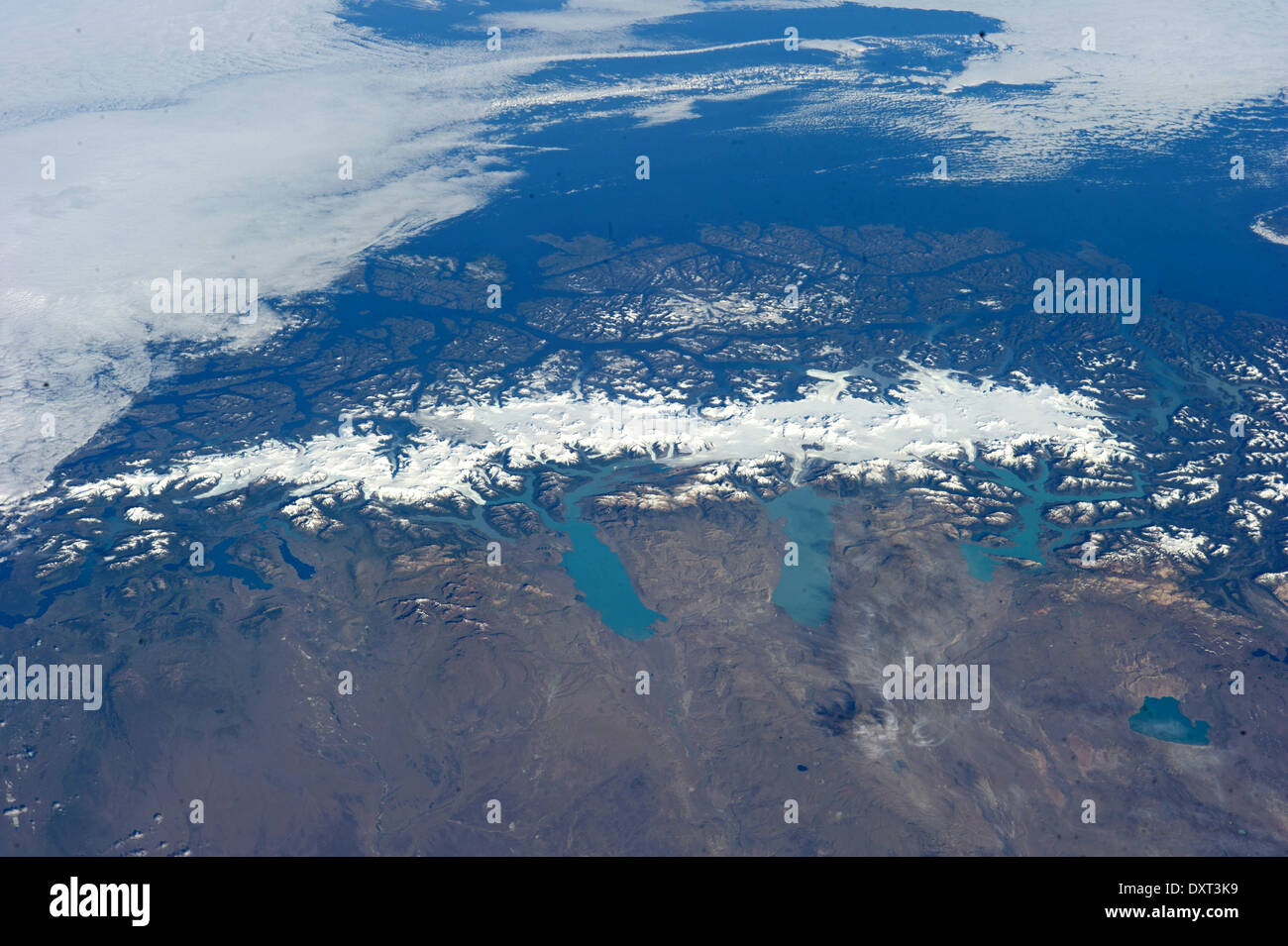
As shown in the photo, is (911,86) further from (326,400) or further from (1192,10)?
(326,400)

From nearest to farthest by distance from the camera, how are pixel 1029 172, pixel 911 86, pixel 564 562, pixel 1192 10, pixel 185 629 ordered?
1. pixel 185 629
2. pixel 564 562
3. pixel 1029 172
4. pixel 911 86
5. pixel 1192 10

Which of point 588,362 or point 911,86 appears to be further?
point 911,86

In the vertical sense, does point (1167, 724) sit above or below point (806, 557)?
below

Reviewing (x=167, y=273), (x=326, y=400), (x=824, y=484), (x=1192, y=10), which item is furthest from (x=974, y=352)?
(x=1192, y=10)

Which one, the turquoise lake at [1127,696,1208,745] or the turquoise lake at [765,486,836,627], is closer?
the turquoise lake at [1127,696,1208,745]

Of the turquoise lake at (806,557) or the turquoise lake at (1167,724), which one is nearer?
the turquoise lake at (1167,724)

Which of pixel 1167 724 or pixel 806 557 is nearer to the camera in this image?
pixel 1167 724

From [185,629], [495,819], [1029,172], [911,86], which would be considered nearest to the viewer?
[495,819]

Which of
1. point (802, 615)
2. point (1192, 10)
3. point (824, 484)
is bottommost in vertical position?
point (802, 615)

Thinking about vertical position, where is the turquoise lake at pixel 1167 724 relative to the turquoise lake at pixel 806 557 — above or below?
below

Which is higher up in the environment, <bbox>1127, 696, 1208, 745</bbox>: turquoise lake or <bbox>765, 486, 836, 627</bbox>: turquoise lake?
<bbox>765, 486, 836, 627</bbox>: turquoise lake

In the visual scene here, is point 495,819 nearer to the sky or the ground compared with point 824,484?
nearer to the ground
